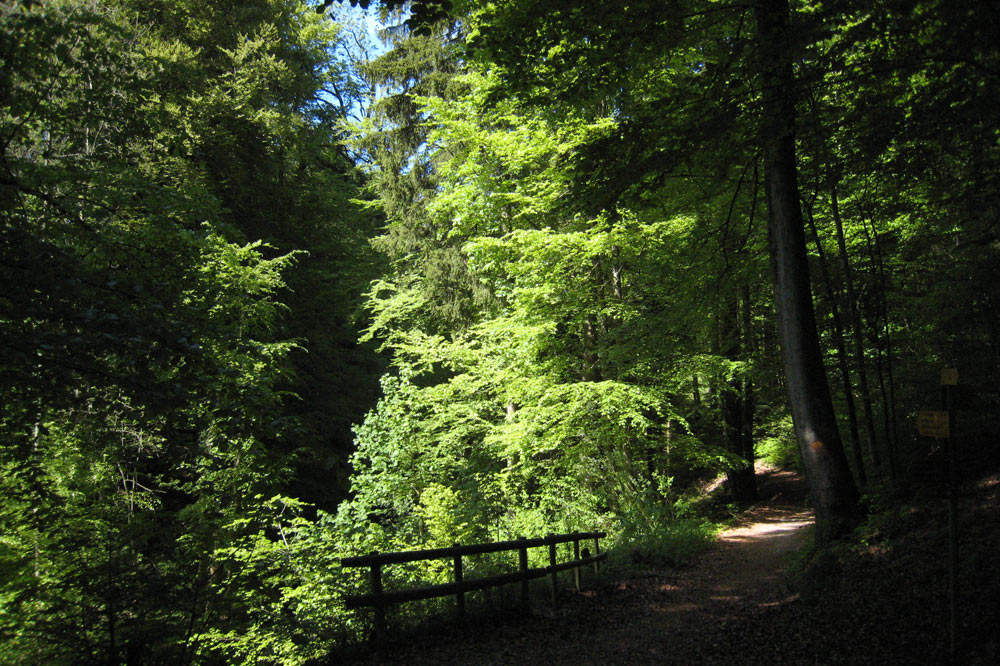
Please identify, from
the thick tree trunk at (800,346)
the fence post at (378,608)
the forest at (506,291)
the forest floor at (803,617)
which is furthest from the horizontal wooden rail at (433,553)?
the thick tree trunk at (800,346)

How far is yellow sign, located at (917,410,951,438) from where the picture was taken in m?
4.27

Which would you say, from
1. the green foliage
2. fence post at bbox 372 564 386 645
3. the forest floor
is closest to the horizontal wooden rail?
fence post at bbox 372 564 386 645

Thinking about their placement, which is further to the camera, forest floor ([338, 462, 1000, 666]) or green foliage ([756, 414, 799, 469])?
green foliage ([756, 414, 799, 469])

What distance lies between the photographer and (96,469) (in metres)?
8.54

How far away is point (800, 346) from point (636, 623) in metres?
3.85

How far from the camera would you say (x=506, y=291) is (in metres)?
14.9

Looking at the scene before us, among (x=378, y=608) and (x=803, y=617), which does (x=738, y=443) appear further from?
(x=378, y=608)

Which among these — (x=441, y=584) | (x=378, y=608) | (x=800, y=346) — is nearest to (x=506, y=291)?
(x=800, y=346)

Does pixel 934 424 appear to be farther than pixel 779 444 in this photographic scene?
No

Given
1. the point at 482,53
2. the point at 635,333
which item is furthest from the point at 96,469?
the point at 635,333

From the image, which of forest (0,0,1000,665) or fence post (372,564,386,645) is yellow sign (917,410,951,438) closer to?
forest (0,0,1000,665)

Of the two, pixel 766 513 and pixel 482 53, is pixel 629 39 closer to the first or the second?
pixel 482 53

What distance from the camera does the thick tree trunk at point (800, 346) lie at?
21.2 feet

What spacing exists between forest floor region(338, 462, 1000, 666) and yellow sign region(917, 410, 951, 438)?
1.37 m
